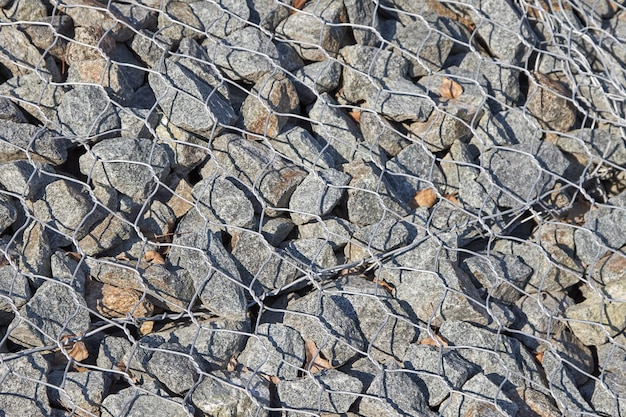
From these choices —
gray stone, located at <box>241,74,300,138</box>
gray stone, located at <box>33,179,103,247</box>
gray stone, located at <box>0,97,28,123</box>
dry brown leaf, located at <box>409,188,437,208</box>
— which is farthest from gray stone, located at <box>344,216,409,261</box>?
gray stone, located at <box>0,97,28,123</box>

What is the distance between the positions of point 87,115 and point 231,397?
2.38ft

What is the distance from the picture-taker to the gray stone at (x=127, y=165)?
1713mm

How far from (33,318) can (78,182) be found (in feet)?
0.99

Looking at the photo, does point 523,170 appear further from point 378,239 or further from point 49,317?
point 49,317

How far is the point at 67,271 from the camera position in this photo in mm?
1616

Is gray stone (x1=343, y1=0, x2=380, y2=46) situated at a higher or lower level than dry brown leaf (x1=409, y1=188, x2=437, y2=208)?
higher

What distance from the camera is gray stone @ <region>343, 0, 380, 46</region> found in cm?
205

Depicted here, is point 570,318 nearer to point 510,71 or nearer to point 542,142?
point 542,142

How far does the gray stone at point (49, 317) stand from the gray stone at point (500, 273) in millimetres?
840

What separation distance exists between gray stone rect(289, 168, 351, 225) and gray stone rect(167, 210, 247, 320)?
0.63ft

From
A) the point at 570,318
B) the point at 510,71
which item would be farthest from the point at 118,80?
the point at 570,318

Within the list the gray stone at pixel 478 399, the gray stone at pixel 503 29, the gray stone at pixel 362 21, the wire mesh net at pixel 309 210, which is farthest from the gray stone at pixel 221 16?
the gray stone at pixel 478 399

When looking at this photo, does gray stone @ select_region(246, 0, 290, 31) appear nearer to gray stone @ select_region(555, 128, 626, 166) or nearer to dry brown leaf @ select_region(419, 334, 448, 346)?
gray stone @ select_region(555, 128, 626, 166)

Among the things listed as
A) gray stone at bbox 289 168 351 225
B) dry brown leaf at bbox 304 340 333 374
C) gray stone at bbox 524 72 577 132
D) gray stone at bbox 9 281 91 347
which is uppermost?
gray stone at bbox 524 72 577 132
